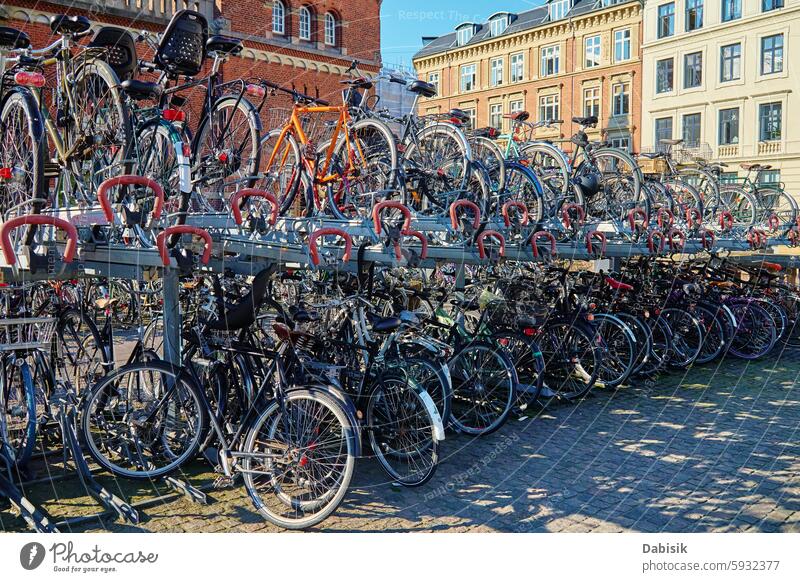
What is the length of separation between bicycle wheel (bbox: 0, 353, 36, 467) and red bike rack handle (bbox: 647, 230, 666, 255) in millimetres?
5251

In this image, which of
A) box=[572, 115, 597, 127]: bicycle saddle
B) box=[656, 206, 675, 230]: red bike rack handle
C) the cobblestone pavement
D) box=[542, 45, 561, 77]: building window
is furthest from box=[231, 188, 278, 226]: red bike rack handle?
box=[656, 206, 675, 230]: red bike rack handle

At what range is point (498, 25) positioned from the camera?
6453mm

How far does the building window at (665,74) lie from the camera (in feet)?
25.2

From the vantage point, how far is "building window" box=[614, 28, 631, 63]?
7.70 metres

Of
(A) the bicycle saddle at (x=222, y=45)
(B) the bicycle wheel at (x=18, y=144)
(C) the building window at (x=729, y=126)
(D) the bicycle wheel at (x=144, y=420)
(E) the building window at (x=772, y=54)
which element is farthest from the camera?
(C) the building window at (x=729, y=126)

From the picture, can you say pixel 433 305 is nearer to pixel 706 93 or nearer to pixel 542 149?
pixel 542 149

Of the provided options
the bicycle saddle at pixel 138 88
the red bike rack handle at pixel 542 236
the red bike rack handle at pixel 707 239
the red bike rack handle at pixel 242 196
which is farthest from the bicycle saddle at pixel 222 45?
the red bike rack handle at pixel 707 239

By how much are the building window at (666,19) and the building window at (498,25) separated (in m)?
1.95

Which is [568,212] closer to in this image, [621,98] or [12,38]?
[621,98]

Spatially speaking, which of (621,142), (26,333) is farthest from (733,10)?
(26,333)

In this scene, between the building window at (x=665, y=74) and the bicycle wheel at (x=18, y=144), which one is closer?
the bicycle wheel at (x=18, y=144)

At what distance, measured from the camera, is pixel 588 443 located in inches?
197

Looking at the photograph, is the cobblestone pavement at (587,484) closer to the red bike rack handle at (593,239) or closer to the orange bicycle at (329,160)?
the red bike rack handle at (593,239)

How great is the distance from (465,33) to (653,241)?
103 inches
